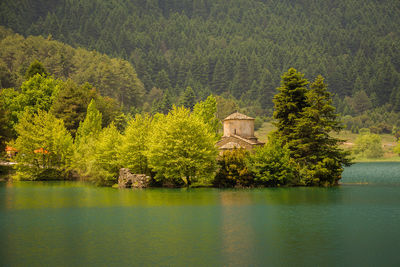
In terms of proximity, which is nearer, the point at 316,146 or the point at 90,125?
the point at 316,146

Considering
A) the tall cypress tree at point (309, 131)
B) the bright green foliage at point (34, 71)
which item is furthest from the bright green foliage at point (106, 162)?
the bright green foliage at point (34, 71)

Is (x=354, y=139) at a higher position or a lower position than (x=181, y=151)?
higher

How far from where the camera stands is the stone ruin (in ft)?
197

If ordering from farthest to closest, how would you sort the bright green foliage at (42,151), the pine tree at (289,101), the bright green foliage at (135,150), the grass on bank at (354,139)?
the grass on bank at (354,139) → the bright green foliage at (42,151) → the pine tree at (289,101) → the bright green foliage at (135,150)

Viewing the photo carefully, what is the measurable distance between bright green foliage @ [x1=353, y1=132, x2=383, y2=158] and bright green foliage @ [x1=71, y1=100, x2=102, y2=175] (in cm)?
10073

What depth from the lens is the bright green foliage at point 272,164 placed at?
57.0 m

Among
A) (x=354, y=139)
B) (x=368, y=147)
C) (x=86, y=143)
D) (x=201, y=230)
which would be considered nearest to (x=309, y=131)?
(x=201, y=230)

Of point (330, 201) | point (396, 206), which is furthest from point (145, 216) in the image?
point (396, 206)

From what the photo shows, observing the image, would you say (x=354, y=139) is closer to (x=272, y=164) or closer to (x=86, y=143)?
(x=86, y=143)

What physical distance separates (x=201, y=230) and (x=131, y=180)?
1241 inches

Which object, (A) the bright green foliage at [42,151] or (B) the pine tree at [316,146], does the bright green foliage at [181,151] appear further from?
(A) the bright green foliage at [42,151]

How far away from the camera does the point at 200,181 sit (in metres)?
60.2

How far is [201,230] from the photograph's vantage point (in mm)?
30062

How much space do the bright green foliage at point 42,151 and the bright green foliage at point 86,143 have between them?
76.8 inches
